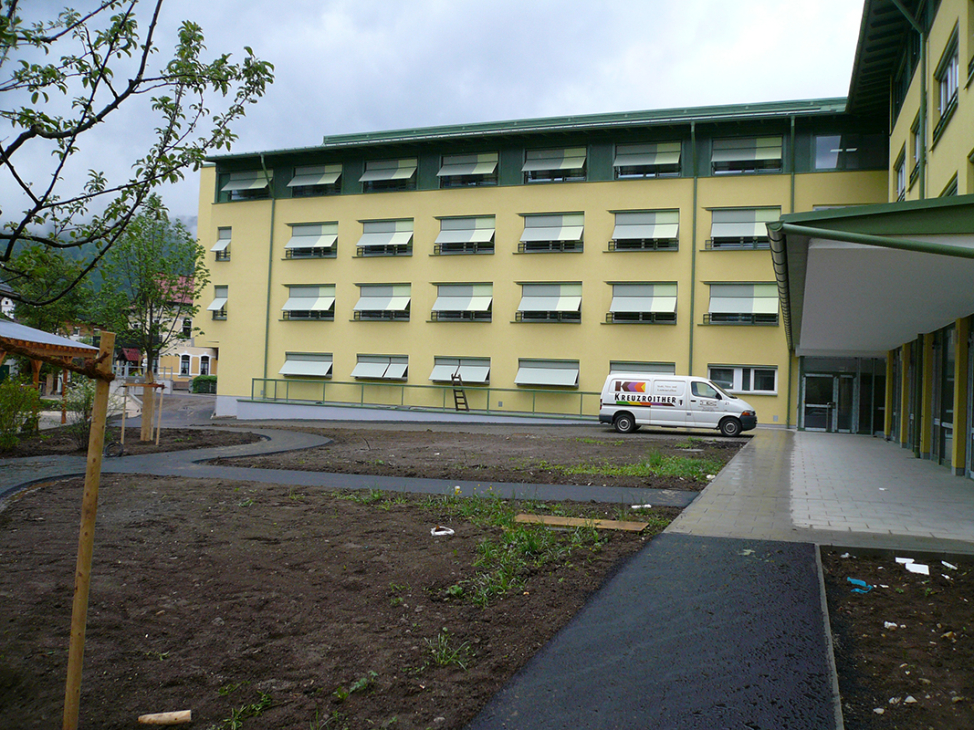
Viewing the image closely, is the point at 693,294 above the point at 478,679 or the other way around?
above

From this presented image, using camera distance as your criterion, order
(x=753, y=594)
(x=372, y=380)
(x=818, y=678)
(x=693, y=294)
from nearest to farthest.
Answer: (x=818, y=678)
(x=753, y=594)
(x=693, y=294)
(x=372, y=380)

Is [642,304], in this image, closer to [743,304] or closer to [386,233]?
[743,304]

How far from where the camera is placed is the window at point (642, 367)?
2864cm

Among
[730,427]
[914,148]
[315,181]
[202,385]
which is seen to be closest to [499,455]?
[730,427]

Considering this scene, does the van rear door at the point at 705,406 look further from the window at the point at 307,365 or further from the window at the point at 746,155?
the window at the point at 307,365

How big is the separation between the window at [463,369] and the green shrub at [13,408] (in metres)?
17.9

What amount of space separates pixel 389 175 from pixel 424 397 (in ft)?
34.3

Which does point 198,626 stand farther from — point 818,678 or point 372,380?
point 372,380

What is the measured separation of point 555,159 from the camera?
3097 centimetres

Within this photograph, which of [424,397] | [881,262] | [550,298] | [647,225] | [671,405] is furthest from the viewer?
[424,397]

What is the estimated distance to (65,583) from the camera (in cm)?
495

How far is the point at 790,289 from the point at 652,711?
7.17 meters

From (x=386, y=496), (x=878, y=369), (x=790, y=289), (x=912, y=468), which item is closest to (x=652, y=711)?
(x=386, y=496)

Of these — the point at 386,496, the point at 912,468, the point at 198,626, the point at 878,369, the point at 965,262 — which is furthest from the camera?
the point at 878,369
